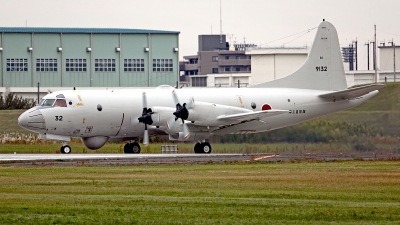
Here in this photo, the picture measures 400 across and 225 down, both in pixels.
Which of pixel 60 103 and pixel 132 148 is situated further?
pixel 132 148

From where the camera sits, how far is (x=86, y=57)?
94875mm

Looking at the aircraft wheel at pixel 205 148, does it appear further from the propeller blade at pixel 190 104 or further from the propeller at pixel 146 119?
the propeller at pixel 146 119

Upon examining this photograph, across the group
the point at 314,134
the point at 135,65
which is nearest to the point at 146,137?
the point at 314,134

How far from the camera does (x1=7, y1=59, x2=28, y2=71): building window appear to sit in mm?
92688

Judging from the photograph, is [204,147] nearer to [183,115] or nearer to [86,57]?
[183,115]

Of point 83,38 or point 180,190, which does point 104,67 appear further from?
point 180,190

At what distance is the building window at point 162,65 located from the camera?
9806 cm

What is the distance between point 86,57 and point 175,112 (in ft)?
169

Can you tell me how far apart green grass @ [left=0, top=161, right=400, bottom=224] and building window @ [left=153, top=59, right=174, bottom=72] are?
64074 mm

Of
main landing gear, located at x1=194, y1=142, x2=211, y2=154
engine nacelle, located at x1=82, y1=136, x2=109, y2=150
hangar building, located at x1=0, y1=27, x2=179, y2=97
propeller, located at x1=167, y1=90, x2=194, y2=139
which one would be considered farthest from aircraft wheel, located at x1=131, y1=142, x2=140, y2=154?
hangar building, located at x1=0, y1=27, x2=179, y2=97

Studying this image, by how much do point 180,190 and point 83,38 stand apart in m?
73.1

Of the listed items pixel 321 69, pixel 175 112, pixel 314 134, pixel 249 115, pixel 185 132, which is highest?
pixel 321 69

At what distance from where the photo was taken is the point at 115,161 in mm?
38688

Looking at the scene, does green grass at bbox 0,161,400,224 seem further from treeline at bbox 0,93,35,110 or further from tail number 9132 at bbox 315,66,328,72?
treeline at bbox 0,93,35,110
